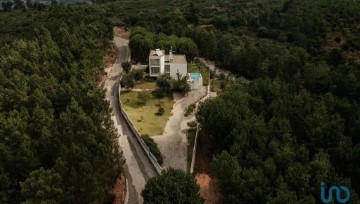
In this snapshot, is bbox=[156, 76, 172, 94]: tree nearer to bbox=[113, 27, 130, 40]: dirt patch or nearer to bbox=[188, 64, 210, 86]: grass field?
bbox=[188, 64, 210, 86]: grass field

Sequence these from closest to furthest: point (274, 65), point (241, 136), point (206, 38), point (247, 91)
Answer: point (241, 136)
point (247, 91)
point (274, 65)
point (206, 38)

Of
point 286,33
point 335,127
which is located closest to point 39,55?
point 335,127

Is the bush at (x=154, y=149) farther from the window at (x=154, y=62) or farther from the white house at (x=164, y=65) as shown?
the window at (x=154, y=62)

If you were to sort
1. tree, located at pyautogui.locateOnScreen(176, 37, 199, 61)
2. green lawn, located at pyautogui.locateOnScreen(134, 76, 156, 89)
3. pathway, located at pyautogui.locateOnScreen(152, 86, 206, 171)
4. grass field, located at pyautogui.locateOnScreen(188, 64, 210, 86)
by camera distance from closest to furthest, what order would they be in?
pathway, located at pyautogui.locateOnScreen(152, 86, 206, 171), green lawn, located at pyautogui.locateOnScreen(134, 76, 156, 89), grass field, located at pyautogui.locateOnScreen(188, 64, 210, 86), tree, located at pyautogui.locateOnScreen(176, 37, 199, 61)

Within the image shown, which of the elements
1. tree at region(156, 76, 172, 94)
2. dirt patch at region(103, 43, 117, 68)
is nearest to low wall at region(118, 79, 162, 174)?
tree at region(156, 76, 172, 94)

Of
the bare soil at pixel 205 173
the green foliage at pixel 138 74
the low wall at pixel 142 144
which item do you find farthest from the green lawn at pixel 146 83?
the bare soil at pixel 205 173

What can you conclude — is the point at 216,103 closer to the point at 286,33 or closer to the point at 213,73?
the point at 213,73
